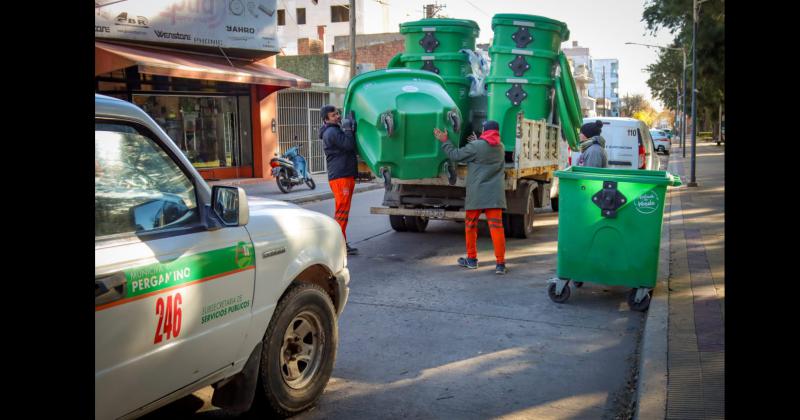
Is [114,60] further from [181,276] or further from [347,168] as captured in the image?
Result: [181,276]

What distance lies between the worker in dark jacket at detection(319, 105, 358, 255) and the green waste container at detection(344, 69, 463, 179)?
15cm

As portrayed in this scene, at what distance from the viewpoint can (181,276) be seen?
3170mm

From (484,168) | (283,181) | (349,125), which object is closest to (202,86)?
(283,181)

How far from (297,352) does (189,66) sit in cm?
1468

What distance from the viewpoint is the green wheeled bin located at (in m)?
6.56

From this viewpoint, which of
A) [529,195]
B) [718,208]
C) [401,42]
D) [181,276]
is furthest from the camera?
[401,42]

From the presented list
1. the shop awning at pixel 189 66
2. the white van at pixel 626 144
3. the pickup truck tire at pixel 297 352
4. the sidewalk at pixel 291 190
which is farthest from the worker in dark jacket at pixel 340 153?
the white van at pixel 626 144

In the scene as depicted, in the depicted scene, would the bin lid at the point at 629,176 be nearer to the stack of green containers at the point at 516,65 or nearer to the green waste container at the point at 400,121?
the green waste container at the point at 400,121

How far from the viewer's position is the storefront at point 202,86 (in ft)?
55.8

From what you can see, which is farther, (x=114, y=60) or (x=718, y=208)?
(x=114, y=60)

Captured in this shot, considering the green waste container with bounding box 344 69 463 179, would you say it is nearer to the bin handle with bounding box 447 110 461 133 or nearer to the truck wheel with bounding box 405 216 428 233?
the bin handle with bounding box 447 110 461 133

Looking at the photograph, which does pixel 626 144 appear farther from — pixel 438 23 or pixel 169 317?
pixel 169 317
